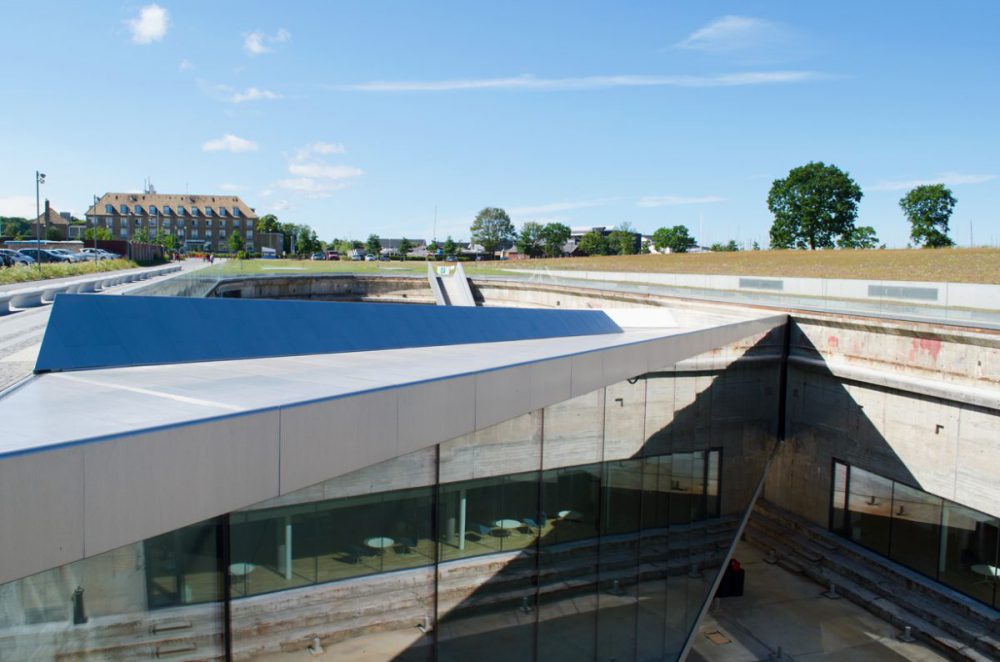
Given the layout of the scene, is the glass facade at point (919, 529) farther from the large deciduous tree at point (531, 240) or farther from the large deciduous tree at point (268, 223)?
the large deciduous tree at point (268, 223)

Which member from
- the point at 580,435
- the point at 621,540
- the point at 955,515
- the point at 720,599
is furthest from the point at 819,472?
the point at 580,435

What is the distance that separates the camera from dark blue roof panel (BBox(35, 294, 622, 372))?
7828 mm

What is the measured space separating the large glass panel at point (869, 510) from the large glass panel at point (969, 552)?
5.40 feet

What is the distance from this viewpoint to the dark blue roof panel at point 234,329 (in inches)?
308

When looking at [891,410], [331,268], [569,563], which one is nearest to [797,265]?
[331,268]

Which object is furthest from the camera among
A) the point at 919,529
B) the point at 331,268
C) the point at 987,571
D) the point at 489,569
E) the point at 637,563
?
the point at 331,268

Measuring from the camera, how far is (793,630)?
1733 centimetres

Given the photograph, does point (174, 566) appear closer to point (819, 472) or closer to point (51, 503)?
point (51, 503)

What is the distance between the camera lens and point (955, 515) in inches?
714

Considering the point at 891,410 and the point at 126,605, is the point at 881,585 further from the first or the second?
the point at 126,605

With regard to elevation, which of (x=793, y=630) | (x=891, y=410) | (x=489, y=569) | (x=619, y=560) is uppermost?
(x=489, y=569)

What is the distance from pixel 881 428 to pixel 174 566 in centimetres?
2061

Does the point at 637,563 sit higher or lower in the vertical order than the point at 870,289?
lower

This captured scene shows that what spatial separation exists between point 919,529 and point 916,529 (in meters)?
0.08
